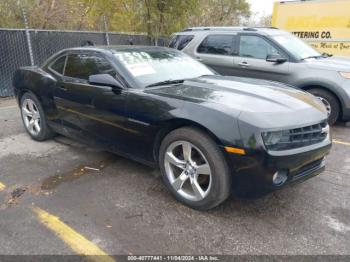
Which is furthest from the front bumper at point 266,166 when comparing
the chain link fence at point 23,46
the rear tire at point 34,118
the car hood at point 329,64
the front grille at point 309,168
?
the chain link fence at point 23,46

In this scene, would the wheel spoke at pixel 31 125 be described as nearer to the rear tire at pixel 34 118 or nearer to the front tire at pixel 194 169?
the rear tire at pixel 34 118

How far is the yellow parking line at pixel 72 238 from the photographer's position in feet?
8.59

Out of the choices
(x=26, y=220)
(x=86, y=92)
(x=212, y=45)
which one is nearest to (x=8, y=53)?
(x=212, y=45)

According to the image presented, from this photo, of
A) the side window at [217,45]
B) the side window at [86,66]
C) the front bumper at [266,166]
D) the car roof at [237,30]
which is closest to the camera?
the front bumper at [266,166]

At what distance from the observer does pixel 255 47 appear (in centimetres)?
690

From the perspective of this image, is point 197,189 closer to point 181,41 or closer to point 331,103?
point 331,103

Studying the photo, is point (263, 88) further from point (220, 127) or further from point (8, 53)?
point (8, 53)

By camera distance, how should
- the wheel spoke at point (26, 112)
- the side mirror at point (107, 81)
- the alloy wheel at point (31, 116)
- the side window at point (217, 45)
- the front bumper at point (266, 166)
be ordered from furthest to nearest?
the side window at point (217, 45), the wheel spoke at point (26, 112), the alloy wheel at point (31, 116), the side mirror at point (107, 81), the front bumper at point (266, 166)

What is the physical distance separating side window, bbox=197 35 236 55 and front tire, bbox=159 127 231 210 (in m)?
4.53

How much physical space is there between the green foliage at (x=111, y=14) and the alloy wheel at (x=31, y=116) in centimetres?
659

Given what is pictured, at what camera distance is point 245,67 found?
6973mm

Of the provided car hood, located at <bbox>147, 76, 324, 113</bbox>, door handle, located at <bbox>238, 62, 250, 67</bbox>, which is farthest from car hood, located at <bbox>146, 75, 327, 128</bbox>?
door handle, located at <bbox>238, 62, 250, 67</bbox>

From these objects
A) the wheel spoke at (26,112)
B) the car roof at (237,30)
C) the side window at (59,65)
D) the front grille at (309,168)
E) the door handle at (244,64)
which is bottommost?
the front grille at (309,168)

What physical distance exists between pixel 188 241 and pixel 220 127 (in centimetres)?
99
